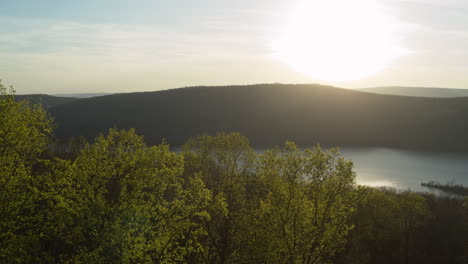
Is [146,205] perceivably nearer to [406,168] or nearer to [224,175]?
[224,175]

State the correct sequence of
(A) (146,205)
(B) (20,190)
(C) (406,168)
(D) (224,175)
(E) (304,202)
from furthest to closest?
1. (C) (406,168)
2. (D) (224,175)
3. (E) (304,202)
4. (B) (20,190)
5. (A) (146,205)

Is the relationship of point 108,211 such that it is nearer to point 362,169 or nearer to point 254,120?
point 362,169

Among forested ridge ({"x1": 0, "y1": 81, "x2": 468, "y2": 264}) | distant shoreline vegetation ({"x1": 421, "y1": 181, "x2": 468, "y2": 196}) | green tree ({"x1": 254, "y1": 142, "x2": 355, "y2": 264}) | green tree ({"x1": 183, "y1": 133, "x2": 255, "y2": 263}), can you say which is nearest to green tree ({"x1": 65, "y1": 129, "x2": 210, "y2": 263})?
forested ridge ({"x1": 0, "y1": 81, "x2": 468, "y2": 264})

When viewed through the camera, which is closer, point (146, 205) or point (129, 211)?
point (129, 211)

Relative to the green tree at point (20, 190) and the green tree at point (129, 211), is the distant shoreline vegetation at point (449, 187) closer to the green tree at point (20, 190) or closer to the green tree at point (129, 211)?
the green tree at point (129, 211)

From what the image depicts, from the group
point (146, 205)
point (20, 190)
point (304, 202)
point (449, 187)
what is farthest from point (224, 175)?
point (449, 187)

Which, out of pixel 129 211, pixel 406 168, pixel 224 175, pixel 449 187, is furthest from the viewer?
pixel 406 168

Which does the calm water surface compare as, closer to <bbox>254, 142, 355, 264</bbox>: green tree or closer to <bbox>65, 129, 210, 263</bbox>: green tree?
<bbox>254, 142, 355, 264</bbox>: green tree

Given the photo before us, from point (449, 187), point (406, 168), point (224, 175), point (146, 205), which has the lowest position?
point (449, 187)

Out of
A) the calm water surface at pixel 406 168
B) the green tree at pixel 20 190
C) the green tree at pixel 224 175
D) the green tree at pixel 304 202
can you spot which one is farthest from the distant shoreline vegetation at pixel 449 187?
the green tree at pixel 20 190

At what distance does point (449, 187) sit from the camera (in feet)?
341

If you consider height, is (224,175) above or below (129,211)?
below

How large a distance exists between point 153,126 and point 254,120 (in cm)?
5649

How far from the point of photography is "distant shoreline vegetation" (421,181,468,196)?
3936 inches
